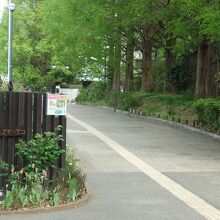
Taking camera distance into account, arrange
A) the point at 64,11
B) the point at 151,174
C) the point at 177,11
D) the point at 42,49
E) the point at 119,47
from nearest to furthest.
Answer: the point at 151,174, the point at 177,11, the point at 64,11, the point at 119,47, the point at 42,49

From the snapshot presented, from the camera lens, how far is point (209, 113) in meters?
18.6

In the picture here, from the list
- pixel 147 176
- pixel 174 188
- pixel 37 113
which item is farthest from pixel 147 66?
pixel 37 113

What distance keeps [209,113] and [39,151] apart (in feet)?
37.5

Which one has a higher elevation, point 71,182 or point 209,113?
point 209,113

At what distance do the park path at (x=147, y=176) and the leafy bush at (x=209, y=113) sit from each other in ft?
2.57

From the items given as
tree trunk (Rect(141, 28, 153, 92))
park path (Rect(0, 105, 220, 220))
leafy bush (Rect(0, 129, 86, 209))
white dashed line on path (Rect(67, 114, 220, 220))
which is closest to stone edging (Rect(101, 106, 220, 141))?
park path (Rect(0, 105, 220, 220))

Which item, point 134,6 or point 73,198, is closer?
point 73,198

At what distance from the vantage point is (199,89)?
26.1 metres

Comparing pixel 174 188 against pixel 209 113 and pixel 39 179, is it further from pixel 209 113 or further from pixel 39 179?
pixel 209 113

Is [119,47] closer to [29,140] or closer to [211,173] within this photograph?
[211,173]

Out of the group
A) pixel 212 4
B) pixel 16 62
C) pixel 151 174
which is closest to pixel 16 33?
pixel 16 62

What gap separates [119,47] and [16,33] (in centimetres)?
2302

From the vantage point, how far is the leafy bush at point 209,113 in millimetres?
18062

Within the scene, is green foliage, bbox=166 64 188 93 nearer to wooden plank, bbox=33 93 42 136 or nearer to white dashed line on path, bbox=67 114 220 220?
white dashed line on path, bbox=67 114 220 220
